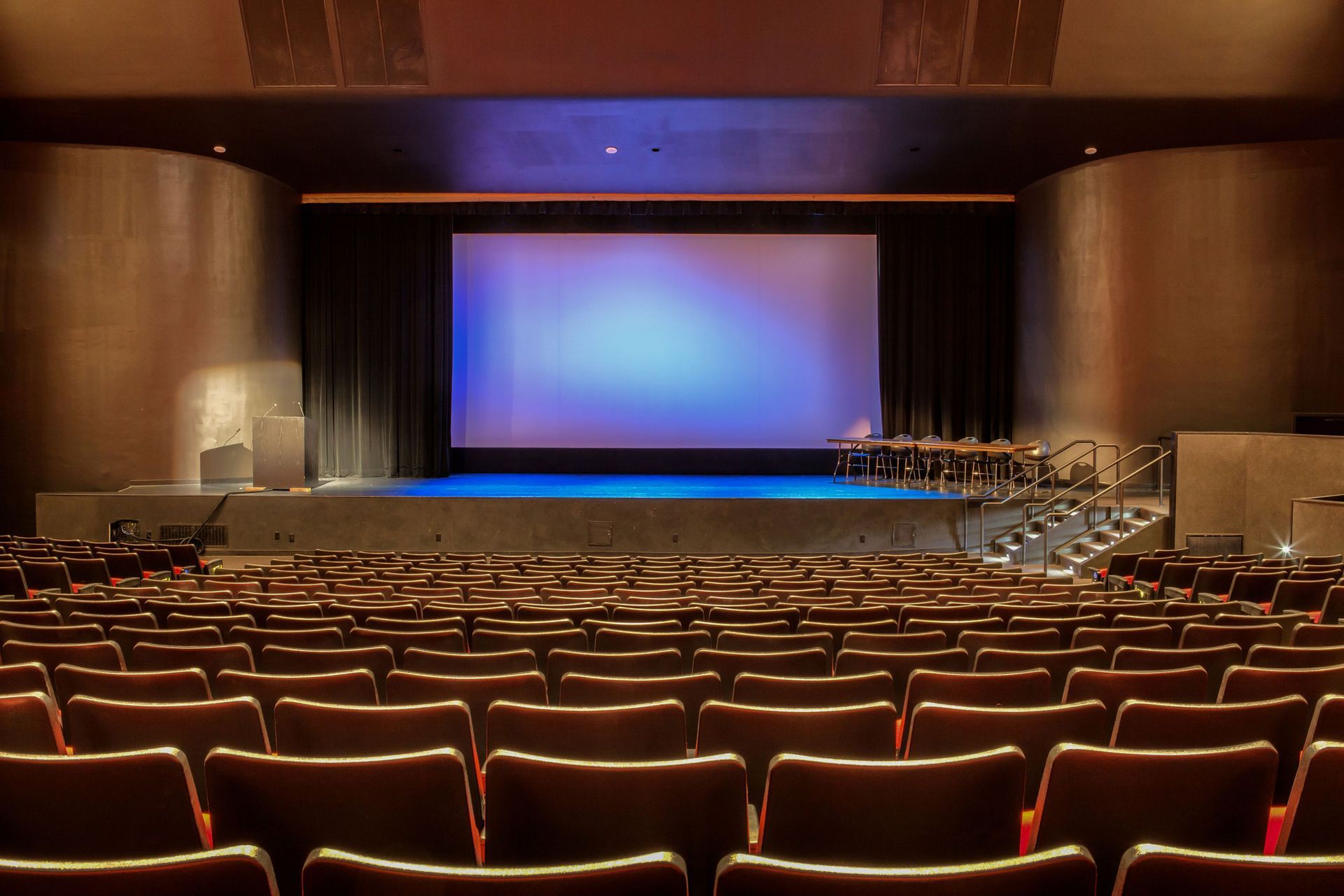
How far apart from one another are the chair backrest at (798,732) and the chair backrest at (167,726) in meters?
1.10

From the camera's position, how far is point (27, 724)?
1875 millimetres

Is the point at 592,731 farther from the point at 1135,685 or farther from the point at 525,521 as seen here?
the point at 525,521

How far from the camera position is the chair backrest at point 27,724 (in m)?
1.87

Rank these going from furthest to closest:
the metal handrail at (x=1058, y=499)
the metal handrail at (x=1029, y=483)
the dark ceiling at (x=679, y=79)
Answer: the metal handrail at (x=1029, y=483)
the dark ceiling at (x=679, y=79)
the metal handrail at (x=1058, y=499)

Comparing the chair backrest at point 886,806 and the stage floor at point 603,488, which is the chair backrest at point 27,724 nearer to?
the chair backrest at point 886,806

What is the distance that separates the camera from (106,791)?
141cm

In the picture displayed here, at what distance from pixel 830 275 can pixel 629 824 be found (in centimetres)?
1477

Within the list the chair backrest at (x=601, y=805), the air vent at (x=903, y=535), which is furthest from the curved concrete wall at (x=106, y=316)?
the chair backrest at (x=601, y=805)

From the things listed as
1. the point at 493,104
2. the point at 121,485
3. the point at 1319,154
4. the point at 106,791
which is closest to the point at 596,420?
the point at 493,104

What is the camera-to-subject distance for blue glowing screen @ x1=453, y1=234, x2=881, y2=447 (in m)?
15.1

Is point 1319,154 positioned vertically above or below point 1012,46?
below

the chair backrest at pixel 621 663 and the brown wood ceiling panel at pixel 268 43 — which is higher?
the brown wood ceiling panel at pixel 268 43

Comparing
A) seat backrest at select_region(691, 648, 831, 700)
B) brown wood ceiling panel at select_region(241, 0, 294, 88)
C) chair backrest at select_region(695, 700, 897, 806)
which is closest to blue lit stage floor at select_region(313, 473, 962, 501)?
brown wood ceiling panel at select_region(241, 0, 294, 88)

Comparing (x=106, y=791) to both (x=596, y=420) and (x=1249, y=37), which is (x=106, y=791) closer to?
(x=1249, y=37)
